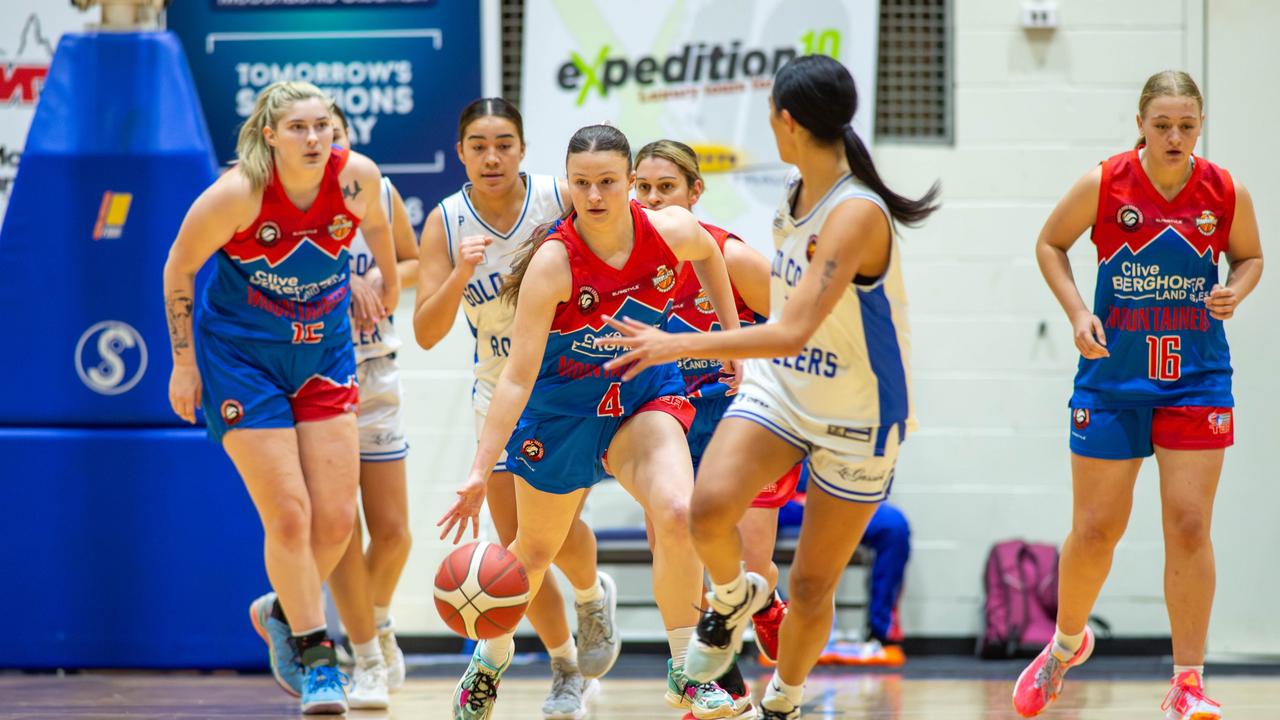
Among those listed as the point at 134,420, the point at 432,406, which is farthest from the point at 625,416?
the point at 432,406

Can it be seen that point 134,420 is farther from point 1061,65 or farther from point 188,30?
point 1061,65

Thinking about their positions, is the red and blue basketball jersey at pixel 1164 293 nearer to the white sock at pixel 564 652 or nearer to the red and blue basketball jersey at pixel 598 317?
the red and blue basketball jersey at pixel 598 317

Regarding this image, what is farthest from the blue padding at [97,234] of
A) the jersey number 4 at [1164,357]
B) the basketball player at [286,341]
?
the jersey number 4 at [1164,357]

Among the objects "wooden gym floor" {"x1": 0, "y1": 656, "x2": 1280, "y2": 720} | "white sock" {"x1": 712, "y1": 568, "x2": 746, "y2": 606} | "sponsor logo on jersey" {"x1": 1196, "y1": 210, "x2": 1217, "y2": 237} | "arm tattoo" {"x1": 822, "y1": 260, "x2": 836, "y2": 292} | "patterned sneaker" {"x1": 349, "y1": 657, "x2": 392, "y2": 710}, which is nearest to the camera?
"arm tattoo" {"x1": 822, "y1": 260, "x2": 836, "y2": 292}

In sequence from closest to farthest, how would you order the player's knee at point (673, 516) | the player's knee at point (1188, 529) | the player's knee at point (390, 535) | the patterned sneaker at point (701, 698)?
the player's knee at point (673, 516) < the patterned sneaker at point (701, 698) < the player's knee at point (1188, 529) < the player's knee at point (390, 535)

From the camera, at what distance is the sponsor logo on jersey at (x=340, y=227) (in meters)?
4.84

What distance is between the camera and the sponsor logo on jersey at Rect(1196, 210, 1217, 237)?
175 inches

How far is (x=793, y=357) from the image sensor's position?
3631 millimetres

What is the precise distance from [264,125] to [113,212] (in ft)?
5.77

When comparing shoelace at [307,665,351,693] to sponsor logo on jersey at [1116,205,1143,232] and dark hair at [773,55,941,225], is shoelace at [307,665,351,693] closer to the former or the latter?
dark hair at [773,55,941,225]

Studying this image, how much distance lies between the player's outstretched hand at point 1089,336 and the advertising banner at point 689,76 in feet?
9.78

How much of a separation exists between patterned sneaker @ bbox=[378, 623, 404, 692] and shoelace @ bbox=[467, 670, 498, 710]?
1614 mm

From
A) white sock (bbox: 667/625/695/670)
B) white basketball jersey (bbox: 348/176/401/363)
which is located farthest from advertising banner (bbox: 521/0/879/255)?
white sock (bbox: 667/625/695/670)

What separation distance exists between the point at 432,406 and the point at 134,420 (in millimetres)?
1722
